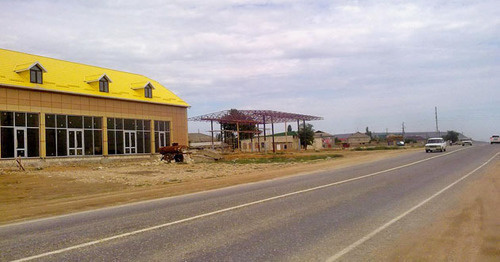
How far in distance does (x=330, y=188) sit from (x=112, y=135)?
2600 centimetres

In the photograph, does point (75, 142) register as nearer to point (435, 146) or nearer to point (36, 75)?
point (36, 75)

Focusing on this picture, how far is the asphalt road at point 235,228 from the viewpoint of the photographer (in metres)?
6.25

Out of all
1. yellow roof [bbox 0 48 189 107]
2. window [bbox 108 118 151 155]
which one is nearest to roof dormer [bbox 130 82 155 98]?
yellow roof [bbox 0 48 189 107]

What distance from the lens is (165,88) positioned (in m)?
45.0

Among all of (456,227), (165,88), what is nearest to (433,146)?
(165,88)

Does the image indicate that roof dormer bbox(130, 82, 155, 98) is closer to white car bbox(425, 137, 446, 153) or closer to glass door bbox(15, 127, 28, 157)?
glass door bbox(15, 127, 28, 157)

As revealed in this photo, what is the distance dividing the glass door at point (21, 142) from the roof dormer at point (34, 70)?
379 centimetres

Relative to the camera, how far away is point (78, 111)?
32594mm

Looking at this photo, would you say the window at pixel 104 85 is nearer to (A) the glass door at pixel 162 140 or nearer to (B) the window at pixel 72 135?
(B) the window at pixel 72 135

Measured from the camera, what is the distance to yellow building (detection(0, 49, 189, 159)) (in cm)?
2847

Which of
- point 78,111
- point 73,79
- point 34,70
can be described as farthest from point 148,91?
point 34,70

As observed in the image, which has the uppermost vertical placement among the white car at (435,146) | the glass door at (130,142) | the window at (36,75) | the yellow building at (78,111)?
the window at (36,75)

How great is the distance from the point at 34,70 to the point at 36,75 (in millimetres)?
382

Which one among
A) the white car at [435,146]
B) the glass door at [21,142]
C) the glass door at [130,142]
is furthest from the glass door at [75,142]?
the white car at [435,146]
